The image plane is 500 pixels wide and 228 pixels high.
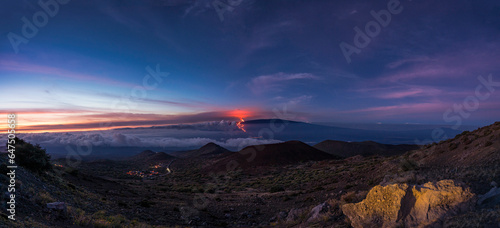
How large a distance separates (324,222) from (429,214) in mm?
3843

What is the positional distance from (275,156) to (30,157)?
53.3m

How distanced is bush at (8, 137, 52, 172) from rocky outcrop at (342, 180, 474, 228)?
64.6ft

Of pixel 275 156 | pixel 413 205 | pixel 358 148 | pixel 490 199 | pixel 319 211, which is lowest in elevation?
pixel 358 148

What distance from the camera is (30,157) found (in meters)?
14.5

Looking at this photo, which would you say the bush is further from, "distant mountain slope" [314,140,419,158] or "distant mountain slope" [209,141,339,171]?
"distant mountain slope" [314,140,419,158]

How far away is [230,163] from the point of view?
63.1 metres

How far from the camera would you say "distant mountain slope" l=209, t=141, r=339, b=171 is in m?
59.0

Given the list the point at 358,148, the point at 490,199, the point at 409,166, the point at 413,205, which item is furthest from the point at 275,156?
the point at 490,199

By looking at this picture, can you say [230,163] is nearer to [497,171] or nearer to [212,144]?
[497,171]

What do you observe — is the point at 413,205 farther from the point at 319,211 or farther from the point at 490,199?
the point at 319,211

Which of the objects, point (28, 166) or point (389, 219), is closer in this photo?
point (389, 219)

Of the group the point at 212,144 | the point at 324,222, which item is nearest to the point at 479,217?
the point at 324,222

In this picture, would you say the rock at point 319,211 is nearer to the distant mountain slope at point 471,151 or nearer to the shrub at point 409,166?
the distant mountain slope at point 471,151

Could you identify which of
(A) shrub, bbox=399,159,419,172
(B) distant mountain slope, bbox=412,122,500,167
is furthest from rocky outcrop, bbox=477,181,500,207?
(A) shrub, bbox=399,159,419,172
